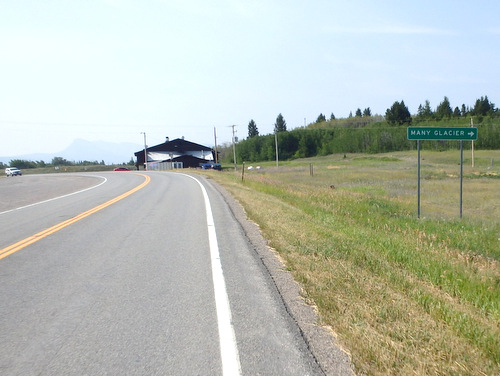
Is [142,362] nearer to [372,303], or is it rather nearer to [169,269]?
[372,303]

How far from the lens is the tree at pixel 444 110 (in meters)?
118

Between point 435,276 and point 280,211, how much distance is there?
7.15m

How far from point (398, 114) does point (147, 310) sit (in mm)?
124738

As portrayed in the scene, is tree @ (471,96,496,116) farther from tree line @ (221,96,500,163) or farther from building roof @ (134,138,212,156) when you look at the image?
building roof @ (134,138,212,156)

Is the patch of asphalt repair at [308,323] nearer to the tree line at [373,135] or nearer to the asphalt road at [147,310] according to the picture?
the asphalt road at [147,310]

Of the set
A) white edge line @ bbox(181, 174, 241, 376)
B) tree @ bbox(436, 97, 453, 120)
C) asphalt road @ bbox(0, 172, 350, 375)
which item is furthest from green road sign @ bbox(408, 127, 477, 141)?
tree @ bbox(436, 97, 453, 120)

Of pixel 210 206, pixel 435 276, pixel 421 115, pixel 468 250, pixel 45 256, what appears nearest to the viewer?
pixel 435 276

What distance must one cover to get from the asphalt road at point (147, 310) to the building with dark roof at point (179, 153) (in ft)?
287

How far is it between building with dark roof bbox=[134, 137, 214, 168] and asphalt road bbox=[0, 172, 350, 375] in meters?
87.4

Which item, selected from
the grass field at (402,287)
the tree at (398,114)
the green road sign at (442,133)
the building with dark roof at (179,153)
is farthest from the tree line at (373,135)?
the grass field at (402,287)

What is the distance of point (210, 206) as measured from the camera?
16.2 m

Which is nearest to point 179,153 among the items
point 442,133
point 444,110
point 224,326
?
point 444,110

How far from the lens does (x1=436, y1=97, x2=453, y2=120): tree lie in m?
118

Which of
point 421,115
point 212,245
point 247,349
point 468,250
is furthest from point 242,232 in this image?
point 421,115
